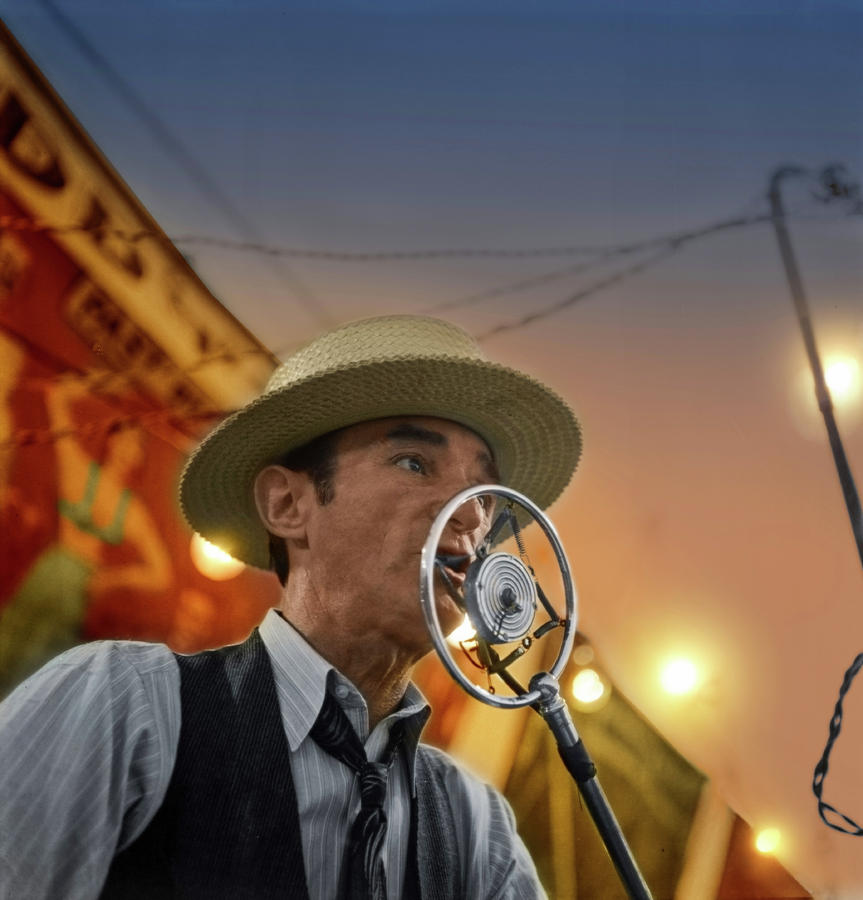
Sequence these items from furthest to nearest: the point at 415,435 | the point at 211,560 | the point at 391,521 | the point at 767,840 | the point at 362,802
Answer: the point at 767,840 < the point at 211,560 < the point at 415,435 < the point at 391,521 < the point at 362,802

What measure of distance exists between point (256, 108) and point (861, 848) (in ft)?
7.48

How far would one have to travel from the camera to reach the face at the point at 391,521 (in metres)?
1.33

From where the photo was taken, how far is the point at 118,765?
1.15 meters

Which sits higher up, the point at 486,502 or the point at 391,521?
the point at 486,502

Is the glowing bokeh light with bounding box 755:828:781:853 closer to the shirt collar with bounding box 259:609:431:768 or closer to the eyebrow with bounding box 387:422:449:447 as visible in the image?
the shirt collar with bounding box 259:609:431:768

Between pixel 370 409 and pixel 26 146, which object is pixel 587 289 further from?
pixel 26 146

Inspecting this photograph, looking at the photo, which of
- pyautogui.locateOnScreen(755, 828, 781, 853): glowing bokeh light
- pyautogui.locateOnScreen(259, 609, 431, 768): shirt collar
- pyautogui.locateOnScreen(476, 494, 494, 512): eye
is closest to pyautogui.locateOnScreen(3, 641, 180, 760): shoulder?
pyautogui.locateOnScreen(259, 609, 431, 768): shirt collar

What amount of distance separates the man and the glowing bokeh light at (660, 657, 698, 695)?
2.44 feet

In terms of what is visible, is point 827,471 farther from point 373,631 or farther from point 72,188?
point 72,188

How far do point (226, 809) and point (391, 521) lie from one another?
1.55ft

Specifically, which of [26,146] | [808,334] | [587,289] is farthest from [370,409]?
[808,334]

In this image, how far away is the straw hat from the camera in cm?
145

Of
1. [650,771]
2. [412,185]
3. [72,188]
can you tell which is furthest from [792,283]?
[72,188]

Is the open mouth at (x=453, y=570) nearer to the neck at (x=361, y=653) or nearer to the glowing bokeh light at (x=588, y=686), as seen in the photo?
the neck at (x=361, y=653)
